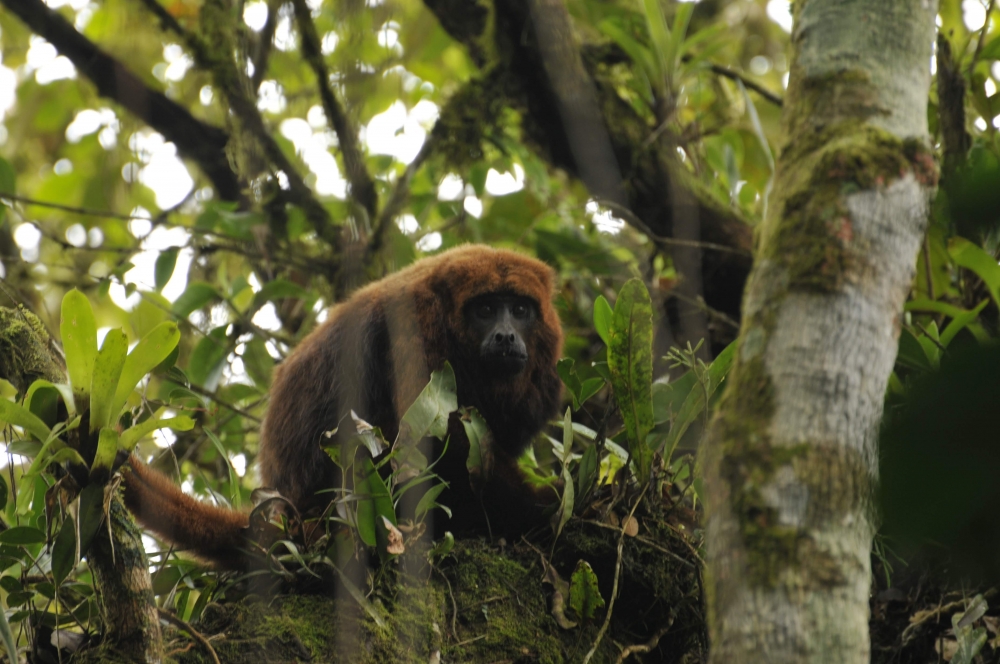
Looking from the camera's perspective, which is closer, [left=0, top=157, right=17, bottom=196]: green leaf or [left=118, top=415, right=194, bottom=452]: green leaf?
[left=118, top=415, right=194, bottom=452]: green leaf

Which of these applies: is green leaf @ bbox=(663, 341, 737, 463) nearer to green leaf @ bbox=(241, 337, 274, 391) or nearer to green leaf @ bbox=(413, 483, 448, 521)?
green leaf @ bbox=(413, 483, 448, 521)

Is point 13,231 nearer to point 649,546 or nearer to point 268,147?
point 268,147

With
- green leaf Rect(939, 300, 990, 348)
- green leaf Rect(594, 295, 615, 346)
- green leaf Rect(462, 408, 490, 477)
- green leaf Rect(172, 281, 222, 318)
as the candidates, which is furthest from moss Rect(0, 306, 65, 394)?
green leaf Rect(939, 300, 990, 348)

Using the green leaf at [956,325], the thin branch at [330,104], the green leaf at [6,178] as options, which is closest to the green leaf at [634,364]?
the green leaf at [956,325]

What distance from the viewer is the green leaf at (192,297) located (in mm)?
4336

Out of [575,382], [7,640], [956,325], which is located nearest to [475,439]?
[575,382]

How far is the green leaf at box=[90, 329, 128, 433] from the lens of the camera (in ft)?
6.97

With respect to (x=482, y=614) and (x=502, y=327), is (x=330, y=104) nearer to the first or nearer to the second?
(x=502, y=327)

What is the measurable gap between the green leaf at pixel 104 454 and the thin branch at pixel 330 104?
2881 millimetres

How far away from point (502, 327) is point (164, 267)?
1.90 metres

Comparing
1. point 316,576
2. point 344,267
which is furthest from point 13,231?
point 316,576

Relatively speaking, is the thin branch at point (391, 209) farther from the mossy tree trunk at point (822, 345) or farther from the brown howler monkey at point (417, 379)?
the mossy tree trunk at point (822, 345)

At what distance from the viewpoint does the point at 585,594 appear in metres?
2.64

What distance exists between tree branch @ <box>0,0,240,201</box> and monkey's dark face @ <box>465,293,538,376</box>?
231 cm
